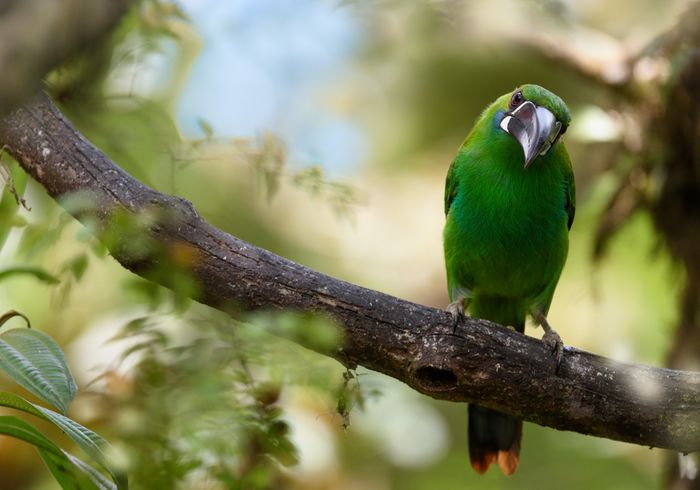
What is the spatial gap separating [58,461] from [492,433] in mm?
1993

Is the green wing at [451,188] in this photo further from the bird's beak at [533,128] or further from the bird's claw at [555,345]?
the bird's claw at [555,345]

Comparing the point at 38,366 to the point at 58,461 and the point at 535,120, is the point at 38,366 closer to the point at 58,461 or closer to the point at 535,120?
the point at 58,461

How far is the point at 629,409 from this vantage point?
2746 millimetres

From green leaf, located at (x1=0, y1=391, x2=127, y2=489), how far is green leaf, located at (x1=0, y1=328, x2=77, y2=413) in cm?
5

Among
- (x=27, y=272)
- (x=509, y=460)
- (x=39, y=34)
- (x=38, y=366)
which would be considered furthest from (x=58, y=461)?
(x=509, y=460)

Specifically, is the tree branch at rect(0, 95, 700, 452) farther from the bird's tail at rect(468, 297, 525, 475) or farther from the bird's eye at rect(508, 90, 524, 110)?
the bird's eye at rect(508, 90, 524, 110)

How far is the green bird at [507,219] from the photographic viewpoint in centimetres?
348

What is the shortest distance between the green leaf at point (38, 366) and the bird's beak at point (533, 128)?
1.82m

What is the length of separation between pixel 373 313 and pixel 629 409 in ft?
2.81

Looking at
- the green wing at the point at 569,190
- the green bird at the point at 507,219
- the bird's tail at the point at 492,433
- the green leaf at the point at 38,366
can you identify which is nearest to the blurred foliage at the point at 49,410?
the green leaf at the point at 38,366

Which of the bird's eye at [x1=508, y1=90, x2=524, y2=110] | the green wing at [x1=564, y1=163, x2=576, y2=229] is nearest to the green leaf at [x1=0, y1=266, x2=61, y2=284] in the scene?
the bird's eye at [x1=508, y1=90, x2=524, y2=110]

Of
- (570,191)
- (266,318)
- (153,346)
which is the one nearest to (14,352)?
(153,346)

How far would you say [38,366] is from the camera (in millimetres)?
2244

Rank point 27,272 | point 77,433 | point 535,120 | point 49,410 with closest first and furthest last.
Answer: point 77,433 < point 49,410 < point 27,272 < point 535,120
